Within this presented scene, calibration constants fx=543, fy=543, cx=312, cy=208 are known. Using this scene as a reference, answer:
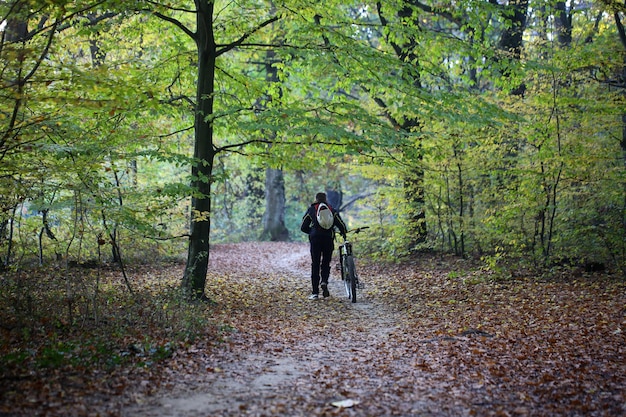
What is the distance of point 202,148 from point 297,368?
4769 millimetres

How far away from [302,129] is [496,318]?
3974 mm

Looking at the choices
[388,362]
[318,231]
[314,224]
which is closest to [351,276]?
[318,231]

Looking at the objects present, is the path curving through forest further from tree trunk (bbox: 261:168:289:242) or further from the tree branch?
tree trunk (bbox: 261:168:289:242)

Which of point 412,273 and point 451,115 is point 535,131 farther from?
point 412,273

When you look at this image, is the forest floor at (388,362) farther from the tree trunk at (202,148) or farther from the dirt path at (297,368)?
the tree trunk at (202,148)

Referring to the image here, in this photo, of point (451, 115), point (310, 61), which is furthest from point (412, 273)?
point (310, 61)

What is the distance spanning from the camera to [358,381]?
204 inches

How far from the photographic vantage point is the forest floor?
436 cm

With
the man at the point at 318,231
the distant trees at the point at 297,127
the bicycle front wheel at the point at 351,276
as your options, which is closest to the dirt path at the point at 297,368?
the bicycle front wheel at the point at 351,276

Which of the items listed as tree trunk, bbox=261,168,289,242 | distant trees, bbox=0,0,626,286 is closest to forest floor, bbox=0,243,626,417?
distant trees, bbox=0,0,626,286

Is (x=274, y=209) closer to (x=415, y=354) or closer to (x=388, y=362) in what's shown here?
(x=415, y=354)

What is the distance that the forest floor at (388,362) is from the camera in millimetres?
4355

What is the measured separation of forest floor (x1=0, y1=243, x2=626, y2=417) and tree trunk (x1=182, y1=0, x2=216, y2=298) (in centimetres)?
68

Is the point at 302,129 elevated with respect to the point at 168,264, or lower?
elevated
